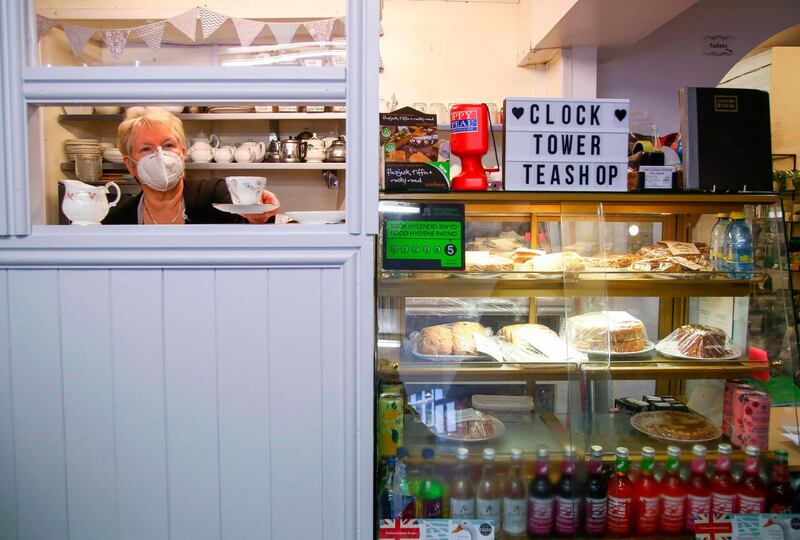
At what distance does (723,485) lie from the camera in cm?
172

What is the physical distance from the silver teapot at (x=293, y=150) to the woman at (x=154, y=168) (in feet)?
5.27

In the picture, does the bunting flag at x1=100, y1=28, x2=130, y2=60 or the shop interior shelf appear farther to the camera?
the bunting flag at x1=100, y1=28, x2=130, y2=60

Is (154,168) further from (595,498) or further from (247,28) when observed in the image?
(247,28)

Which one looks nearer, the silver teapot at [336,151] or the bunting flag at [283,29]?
the bunting flag at [283,29]

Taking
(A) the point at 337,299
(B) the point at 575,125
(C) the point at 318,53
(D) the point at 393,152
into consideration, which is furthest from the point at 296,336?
(C) the point at 318,53

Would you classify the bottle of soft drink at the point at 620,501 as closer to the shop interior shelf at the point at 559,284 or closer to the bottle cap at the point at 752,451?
the bottle cap at the point at 752,451

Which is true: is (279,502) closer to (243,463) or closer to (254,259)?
(243,463)

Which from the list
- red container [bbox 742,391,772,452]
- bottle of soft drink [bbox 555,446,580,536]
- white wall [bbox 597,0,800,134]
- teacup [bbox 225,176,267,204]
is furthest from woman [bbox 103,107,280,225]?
white wall [bbox 597,0,800,134]

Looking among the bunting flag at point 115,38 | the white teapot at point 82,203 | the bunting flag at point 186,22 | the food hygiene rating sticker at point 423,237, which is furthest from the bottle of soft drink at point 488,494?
the bunting flag at point 115,38

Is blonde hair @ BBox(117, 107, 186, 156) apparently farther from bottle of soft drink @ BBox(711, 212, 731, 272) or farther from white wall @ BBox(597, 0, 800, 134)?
white wall @ BBox(597, 0, 800, 134)

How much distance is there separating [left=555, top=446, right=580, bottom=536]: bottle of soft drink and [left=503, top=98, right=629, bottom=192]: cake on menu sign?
829 mm

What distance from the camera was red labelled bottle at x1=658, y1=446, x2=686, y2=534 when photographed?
1.69 meters

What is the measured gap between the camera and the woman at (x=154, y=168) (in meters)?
2.26

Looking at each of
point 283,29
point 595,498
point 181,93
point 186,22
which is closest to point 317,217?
point 181,93
